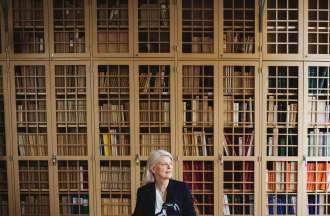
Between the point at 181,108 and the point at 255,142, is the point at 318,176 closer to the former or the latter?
the point at 255,142

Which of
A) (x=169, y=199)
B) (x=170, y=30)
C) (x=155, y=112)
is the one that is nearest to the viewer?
(x=169, y=199)

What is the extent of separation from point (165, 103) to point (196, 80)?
458mm

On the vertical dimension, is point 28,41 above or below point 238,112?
→ above

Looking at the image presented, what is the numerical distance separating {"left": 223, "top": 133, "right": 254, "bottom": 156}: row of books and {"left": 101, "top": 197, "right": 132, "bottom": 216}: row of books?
134 centimetres

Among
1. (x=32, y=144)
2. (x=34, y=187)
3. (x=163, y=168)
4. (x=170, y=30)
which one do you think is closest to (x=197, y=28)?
(x=170, y=30)

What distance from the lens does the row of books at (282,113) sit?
386 cm

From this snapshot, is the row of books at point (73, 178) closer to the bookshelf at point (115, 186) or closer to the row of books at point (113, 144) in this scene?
the bookshelf at point (115, 186)

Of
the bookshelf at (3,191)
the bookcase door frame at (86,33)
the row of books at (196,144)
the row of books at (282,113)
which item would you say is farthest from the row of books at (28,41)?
the row of books at (282,113)

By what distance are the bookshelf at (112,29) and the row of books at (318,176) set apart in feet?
8.46

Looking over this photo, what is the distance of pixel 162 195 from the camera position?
2539 millimetres

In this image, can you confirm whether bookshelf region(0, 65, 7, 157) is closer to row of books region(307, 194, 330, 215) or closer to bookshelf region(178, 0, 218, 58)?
bookshelf region(178, 0, 218, 58)

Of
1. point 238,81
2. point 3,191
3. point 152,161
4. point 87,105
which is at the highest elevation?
point 238,81

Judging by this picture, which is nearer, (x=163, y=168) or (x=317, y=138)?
(x=163, y=168)

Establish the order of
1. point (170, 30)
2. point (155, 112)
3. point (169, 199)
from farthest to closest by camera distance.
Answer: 1. point (155, 112)
2. point (170, 30)
3. point (169, 199)
